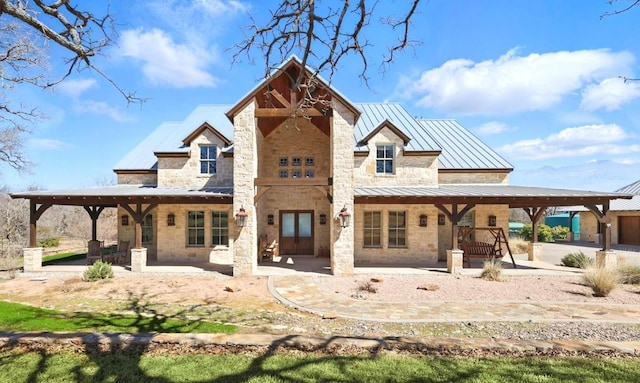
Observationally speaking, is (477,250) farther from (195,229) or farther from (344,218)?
(195,229)

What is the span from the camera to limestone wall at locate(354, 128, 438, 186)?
14.8 meters

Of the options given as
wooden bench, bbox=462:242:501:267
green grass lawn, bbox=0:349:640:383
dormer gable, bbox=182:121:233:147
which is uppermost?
dormer gable, bbox=182:121:233:147

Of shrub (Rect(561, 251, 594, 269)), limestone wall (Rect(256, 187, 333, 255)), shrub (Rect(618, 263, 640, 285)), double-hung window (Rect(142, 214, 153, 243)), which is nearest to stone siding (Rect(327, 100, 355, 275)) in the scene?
limestone wall (Rect(256, 187, 333, 255))

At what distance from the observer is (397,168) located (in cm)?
1488

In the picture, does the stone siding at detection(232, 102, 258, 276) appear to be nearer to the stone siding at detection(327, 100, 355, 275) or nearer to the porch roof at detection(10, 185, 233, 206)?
the porch roof at detection(10, 185, 233, 206)

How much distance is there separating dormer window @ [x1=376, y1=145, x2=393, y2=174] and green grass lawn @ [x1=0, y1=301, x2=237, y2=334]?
1038 centimetres

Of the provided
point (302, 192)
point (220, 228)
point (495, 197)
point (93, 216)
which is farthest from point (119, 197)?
point (495, 197)

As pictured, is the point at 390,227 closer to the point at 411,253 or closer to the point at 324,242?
the point at 411,253

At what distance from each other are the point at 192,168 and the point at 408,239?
35.1 ft

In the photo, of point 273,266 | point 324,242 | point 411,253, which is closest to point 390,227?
point 411,253

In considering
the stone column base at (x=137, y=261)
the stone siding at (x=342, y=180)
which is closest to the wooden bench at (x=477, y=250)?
the stone siding at (x=342, y=180)

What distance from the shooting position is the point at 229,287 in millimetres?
9984

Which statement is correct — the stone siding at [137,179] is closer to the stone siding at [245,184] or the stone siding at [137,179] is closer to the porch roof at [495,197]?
the stone siding at [245,184]

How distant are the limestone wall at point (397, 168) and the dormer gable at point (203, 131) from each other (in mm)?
6231
